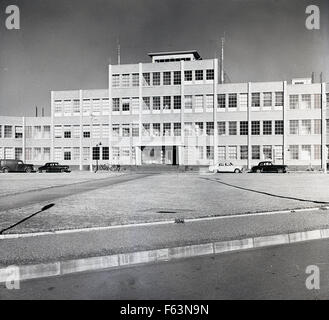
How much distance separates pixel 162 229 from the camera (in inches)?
347

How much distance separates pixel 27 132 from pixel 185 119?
2669cm

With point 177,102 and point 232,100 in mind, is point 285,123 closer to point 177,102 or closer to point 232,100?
point 232,100

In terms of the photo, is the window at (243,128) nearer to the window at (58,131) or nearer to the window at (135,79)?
the window at (135,79)

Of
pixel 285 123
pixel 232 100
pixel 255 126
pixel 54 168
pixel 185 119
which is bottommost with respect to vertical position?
pixel 54 168

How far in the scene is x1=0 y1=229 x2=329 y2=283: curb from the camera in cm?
572

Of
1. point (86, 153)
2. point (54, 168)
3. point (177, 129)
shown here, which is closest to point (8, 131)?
point (86, 153)

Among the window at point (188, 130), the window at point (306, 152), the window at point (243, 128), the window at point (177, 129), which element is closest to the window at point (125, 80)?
the window at point (177, 129)

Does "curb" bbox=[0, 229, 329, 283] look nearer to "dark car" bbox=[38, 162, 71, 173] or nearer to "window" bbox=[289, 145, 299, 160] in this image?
"dark car" bbox=[38, 162, 71, 173]

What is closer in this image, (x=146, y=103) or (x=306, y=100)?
(x=306, y=100)

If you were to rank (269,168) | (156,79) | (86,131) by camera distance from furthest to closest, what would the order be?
(86,131), (156,79), (269,168)

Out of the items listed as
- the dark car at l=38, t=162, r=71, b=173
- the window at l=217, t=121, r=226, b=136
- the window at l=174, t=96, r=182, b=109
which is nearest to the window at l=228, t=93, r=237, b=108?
the window at l=217, t=121, r=226, b=136

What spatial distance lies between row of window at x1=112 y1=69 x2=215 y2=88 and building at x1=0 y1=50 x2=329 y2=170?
14cm

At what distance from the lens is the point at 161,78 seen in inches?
2205

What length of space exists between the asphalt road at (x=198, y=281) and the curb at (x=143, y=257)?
0.25 m
